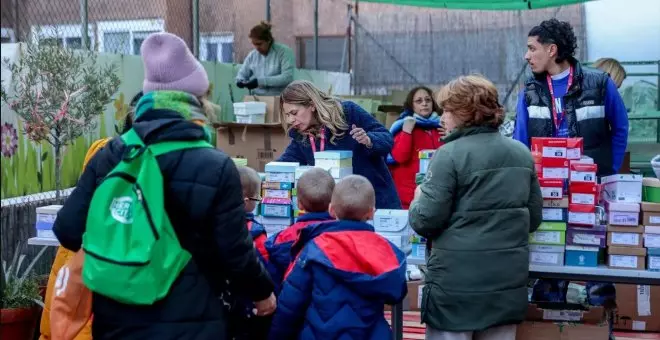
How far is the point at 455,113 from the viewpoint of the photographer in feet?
12.6

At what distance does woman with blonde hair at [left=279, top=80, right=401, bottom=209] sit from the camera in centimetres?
480

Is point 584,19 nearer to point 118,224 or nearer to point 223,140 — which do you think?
point 223,140

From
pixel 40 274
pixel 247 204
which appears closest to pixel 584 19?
pixel 40 274

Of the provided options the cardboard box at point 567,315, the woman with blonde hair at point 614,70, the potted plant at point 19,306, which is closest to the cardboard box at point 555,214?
the cardboard box at point 567,315

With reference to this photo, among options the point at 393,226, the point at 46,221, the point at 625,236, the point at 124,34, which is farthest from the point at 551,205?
the point at 124,34

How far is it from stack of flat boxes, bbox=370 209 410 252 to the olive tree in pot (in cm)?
231

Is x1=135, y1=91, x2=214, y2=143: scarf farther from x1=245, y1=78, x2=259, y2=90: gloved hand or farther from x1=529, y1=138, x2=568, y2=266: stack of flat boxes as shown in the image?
x1=245, y1=78, x2=259, y2=90: gloved hand

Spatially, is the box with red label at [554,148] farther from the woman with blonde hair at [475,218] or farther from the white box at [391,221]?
the white box at [391,221]

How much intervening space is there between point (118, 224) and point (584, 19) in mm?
11437

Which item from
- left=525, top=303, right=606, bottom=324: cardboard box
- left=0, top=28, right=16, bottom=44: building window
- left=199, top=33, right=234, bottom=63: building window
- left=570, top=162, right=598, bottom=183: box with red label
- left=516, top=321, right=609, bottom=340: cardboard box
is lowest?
left=516, top=321, right=609, bottom=340: cardboard box

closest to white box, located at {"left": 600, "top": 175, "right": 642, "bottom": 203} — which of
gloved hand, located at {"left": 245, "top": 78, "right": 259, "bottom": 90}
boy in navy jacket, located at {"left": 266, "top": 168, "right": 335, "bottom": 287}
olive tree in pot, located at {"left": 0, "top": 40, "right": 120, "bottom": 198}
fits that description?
boy in navy jacket, located at {"left": 266, "top": 168, "right": 335, "bottom": 287}

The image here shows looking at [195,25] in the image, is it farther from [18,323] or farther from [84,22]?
[18,323]

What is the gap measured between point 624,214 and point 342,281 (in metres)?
1.49

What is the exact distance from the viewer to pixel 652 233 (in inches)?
162
